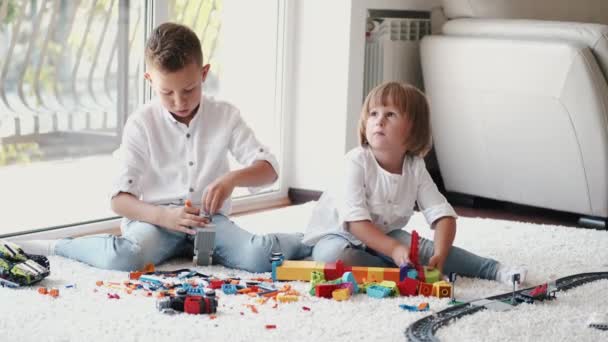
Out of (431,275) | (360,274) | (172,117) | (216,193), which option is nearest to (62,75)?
(172,117)

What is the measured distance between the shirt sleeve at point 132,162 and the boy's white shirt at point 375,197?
0.41 m

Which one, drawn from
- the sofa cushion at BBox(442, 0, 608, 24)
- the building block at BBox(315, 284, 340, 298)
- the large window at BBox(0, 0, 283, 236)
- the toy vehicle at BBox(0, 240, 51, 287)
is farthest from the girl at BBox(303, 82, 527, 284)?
the sofa cushion at BBox(442, 0, 608, 24)

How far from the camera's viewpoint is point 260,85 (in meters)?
3.42

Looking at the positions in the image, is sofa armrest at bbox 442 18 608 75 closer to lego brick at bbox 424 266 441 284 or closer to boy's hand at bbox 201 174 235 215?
lego brick at bbox 424 266 441 284

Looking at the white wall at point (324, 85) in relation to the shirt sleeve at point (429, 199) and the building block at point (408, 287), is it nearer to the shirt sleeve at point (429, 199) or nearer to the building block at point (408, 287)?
the shirt sleeve at point (429, 199)

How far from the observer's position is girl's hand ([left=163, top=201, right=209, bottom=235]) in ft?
6.93

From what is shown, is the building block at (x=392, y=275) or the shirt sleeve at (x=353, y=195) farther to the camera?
the shirt sleeve at (x=353, y=195)

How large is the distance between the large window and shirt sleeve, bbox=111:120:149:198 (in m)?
0.43

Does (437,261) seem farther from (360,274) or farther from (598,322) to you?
(598,322)

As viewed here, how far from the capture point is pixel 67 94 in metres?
2.95

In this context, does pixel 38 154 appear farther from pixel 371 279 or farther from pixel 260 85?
pixel 371 279

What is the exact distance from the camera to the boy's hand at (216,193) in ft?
7.09

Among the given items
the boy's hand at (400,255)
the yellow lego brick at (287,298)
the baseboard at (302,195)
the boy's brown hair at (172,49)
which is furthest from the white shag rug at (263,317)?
the baseboard at (302,195)

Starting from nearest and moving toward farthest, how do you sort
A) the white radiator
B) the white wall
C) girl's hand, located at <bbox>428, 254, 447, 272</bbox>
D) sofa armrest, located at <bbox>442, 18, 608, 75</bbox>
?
girl's hand, located at <bbox>428, 254, 447, 272</bbox>, sofa armrest, located at <bbox>442, 18, 608, 75</bbox>, the white wall, the white radiator
